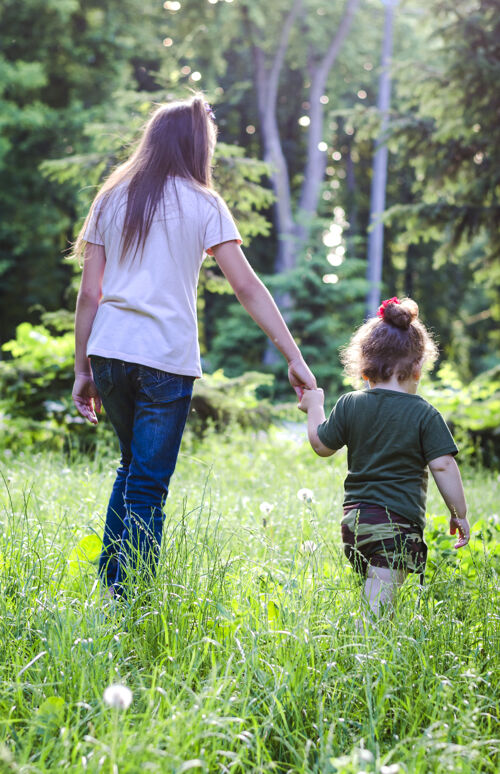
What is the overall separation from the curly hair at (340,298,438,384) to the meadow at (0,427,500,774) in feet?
2.38

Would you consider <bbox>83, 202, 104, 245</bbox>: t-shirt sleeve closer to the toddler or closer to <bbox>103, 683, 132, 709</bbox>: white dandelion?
the toddler

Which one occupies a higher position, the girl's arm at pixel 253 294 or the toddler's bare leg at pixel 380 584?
the girl's arm at pixel 253 294

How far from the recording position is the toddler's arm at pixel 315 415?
286 centimetres

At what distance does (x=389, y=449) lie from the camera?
2.74m

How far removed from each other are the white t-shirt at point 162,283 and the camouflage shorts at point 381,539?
798 millimetres

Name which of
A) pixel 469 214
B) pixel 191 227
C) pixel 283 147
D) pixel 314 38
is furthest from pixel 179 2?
pixel 191 227

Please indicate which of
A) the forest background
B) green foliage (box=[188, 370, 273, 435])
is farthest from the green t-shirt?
green foliage (box=[188, 370, 273, 435])

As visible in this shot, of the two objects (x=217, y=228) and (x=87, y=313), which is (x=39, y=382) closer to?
(x=87, y=313)

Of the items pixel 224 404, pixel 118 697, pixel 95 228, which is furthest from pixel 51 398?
pixel 118 697

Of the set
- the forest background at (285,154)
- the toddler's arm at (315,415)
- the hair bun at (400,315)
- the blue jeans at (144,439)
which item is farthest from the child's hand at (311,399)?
the forest background at (285,154)

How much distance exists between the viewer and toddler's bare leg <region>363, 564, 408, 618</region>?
2490mm

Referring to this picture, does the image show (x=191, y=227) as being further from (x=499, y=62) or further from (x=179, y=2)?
(x=179, y=2)

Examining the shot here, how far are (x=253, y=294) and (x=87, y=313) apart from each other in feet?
2.11

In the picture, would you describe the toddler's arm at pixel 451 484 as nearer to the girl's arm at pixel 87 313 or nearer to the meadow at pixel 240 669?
the meadow at pixel 240 669
